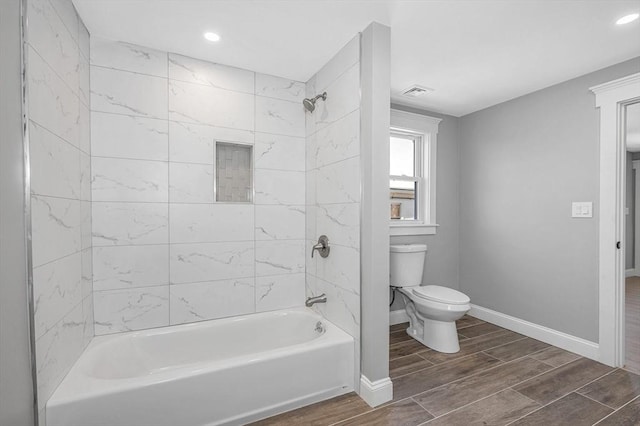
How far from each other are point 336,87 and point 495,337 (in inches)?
105

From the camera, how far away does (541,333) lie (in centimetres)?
275

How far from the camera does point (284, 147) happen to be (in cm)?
257

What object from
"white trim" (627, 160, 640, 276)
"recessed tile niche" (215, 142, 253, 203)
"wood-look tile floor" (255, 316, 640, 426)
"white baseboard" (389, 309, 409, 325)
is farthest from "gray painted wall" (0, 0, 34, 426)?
"white trim" (627, 160, 640, 276)

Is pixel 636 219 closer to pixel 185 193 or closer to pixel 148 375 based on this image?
pixel 185 193

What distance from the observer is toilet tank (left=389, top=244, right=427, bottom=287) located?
2.86m

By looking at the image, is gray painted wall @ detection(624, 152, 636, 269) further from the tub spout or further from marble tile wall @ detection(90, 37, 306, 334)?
marble tile wall @ detection(90, 37, 306, 334)

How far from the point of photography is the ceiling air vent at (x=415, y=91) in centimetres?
279

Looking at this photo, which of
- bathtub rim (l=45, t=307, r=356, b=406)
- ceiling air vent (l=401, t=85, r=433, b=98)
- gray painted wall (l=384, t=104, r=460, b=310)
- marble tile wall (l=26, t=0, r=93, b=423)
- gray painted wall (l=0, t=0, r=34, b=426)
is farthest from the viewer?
gray painted wall (l=384, t=104, r=460, b=310)

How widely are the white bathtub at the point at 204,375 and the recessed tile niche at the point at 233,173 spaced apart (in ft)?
3.14

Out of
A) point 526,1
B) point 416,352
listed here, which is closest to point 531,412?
point 416,352

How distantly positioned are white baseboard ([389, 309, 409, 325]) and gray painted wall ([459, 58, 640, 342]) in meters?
0.82

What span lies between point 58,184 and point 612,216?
358cm

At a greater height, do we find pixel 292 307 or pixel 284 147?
pixel 284 147

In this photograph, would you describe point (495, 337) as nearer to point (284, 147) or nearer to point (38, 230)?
point (284, 147)
